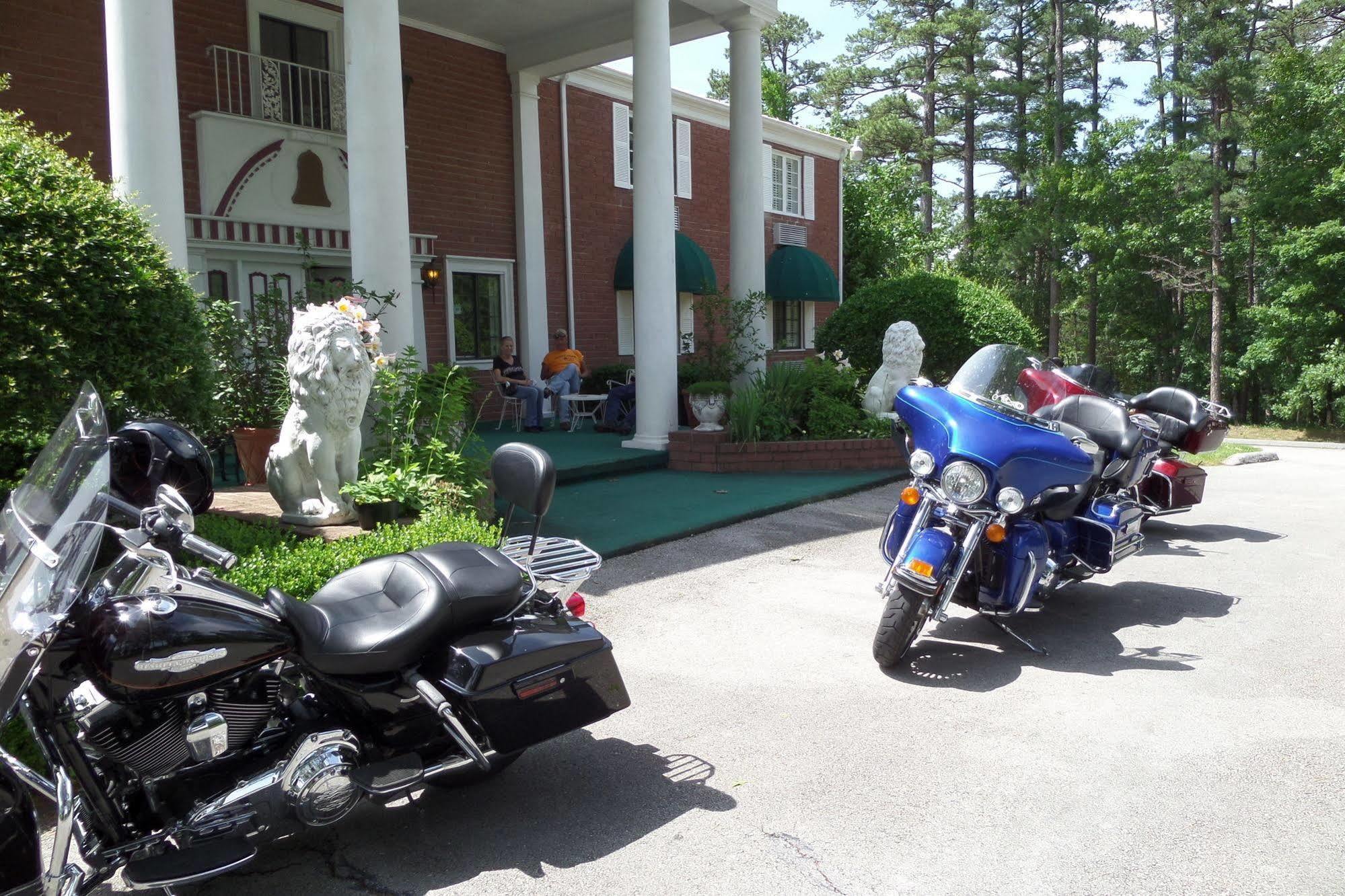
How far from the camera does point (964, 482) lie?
15.1 feet

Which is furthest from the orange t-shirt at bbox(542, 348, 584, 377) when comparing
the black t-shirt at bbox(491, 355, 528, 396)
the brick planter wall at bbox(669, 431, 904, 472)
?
the brick planter wall at bbox(669, 431, 904, 472)

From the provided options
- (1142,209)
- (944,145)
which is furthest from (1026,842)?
(944,145)

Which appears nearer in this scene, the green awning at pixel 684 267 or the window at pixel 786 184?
the green awning at pixel 684 267

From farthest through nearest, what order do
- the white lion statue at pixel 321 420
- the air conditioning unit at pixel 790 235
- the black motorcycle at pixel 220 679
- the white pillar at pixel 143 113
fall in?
the air conditioning unit at pixel 790 235
the white pillar at pixel 143 113
the white lion statue at pixel 321 420
the black motorcycle at pixel 220 679

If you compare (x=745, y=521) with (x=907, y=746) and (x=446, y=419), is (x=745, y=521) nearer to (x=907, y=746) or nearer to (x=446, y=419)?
(x=446, y=419)

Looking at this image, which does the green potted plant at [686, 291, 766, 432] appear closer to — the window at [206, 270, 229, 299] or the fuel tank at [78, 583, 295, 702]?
the window at [206, 270, 229, 299]

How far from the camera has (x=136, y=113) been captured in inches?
249

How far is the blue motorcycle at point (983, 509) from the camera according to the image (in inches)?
180

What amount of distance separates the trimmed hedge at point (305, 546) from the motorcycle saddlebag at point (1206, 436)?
5.56 metres

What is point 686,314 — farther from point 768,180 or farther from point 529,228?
point 529,228

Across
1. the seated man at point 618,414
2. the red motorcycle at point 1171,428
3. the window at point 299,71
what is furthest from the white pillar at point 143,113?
the seated man at point 618,414

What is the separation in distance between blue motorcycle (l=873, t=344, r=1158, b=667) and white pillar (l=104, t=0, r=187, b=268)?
469cm

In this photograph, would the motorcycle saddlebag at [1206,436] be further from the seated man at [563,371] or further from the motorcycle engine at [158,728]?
the seated man at [563,371]

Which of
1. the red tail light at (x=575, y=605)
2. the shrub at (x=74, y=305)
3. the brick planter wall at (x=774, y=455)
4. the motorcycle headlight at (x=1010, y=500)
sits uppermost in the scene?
the shrub at (x=74, y=305)
